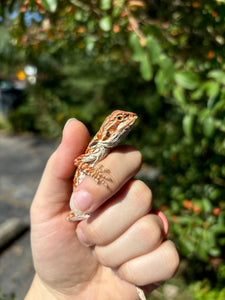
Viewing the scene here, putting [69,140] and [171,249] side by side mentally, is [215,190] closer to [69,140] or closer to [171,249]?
[171,249]

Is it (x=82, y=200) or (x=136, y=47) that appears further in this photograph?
(x=136, y=47)

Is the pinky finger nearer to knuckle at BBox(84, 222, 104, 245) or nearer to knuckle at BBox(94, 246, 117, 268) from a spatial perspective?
knuckle at BBox(94, 246, 117, 268)

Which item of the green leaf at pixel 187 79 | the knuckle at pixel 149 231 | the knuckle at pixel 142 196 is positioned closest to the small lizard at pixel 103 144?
the knuckle at pixel 142 196

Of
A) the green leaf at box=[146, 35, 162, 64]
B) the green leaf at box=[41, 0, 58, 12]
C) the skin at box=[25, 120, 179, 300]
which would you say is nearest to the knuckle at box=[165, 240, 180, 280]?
the skin at box=[25, 120, 179, 300]

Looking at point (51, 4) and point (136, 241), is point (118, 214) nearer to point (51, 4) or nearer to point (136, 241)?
point (136, 241)

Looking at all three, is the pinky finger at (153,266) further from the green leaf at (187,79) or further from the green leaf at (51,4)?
the green leaf at (51,4)

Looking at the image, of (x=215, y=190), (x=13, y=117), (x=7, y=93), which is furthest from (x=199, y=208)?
(x=7, y=93)

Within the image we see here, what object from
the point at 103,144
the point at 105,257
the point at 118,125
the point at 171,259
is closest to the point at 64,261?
the point at 105,257
